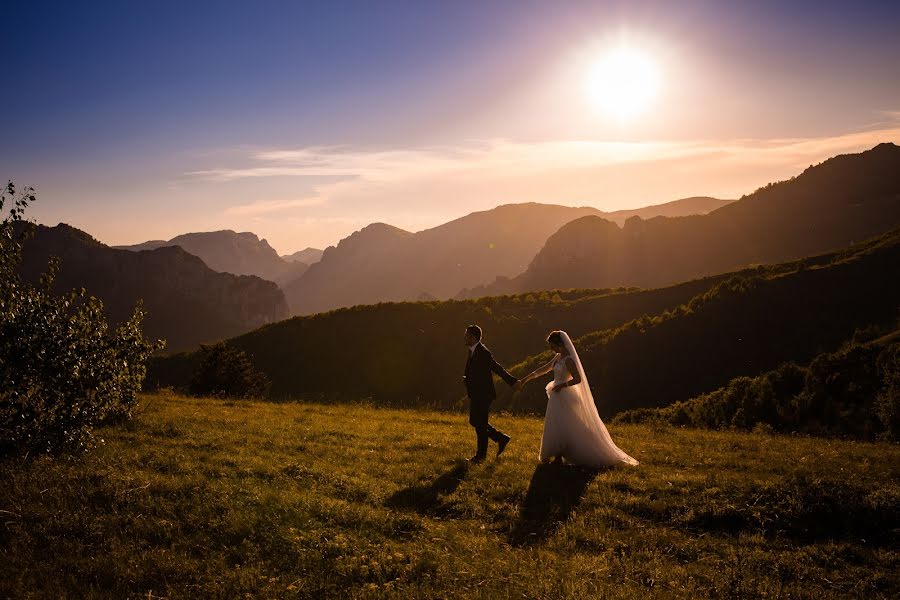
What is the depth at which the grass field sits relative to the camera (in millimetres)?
6617

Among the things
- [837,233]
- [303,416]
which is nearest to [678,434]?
[303,416]

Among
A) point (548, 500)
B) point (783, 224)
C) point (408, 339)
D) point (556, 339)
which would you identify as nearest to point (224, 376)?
point (556, 339)

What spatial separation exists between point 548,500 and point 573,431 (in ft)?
7.59

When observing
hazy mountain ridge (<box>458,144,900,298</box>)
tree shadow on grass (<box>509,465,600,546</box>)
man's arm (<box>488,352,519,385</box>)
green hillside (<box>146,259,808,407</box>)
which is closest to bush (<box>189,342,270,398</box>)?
man's arm (<box>488,352,519,385</box>)

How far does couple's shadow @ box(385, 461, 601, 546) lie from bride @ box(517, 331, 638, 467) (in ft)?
1.02

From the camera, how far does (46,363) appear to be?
11195 mm

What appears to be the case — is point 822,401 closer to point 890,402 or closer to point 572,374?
point 890,402

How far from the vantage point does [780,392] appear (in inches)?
831

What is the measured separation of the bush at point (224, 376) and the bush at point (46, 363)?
1493cm

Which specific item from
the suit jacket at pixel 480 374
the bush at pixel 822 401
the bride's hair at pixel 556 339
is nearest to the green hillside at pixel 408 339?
the bush at pixel 822 401

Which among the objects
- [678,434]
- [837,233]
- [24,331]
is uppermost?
[837,233]

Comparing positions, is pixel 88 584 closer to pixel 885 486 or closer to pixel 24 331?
pixel 24 331

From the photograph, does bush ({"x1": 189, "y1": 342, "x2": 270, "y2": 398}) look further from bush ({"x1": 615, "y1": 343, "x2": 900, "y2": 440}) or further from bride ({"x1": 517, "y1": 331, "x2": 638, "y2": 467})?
bush ({"x1": 615, "y1": 343, "x2": 900, "y2": 440})

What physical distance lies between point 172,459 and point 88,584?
5107 mm
